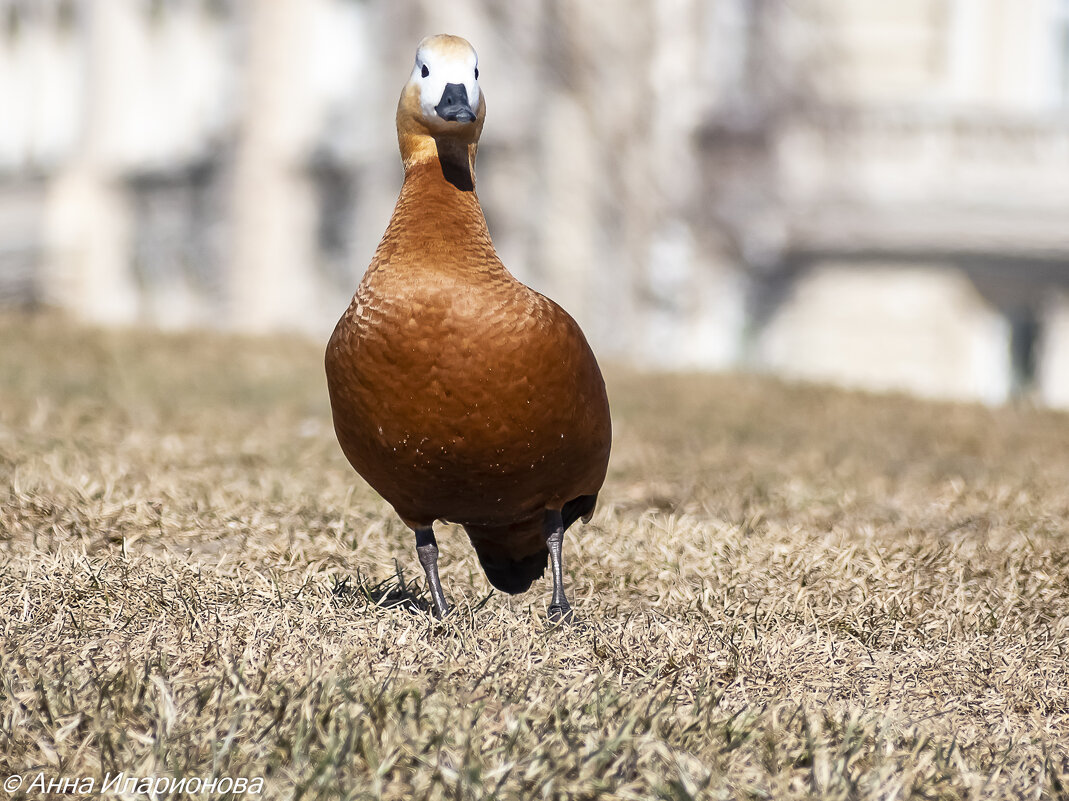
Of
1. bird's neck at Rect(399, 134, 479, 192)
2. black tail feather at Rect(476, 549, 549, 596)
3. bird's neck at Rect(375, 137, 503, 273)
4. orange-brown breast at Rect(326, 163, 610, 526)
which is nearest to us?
orange-brown breast at Rect(326, 163, 610, 526)

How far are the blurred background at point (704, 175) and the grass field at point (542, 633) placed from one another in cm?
586

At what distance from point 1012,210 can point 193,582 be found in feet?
33.4

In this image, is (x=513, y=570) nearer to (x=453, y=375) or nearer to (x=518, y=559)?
(x=518, y=559)

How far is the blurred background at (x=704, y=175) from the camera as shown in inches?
484

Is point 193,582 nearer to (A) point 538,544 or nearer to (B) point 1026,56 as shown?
(A) point 538,544

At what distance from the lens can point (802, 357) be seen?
41.8ft

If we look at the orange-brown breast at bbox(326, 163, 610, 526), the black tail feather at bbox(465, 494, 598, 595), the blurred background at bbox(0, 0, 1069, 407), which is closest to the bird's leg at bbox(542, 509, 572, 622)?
the black tail feather at bbox(465, 494, 598, 595)

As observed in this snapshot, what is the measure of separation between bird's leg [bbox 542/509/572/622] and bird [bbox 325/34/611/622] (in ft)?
0.35

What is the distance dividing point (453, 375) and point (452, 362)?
30mm

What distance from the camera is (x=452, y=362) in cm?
322

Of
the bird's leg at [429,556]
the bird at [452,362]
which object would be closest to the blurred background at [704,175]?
the bird's leg at [429,556]

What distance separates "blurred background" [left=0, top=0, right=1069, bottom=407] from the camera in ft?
40.3

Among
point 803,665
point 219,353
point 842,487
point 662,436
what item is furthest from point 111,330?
point 803,665

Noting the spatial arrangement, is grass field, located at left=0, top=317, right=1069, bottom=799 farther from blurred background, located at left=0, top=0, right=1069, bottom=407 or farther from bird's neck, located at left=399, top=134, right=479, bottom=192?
blurred background, located at left=0, top=0, right=1069, bottom=407
